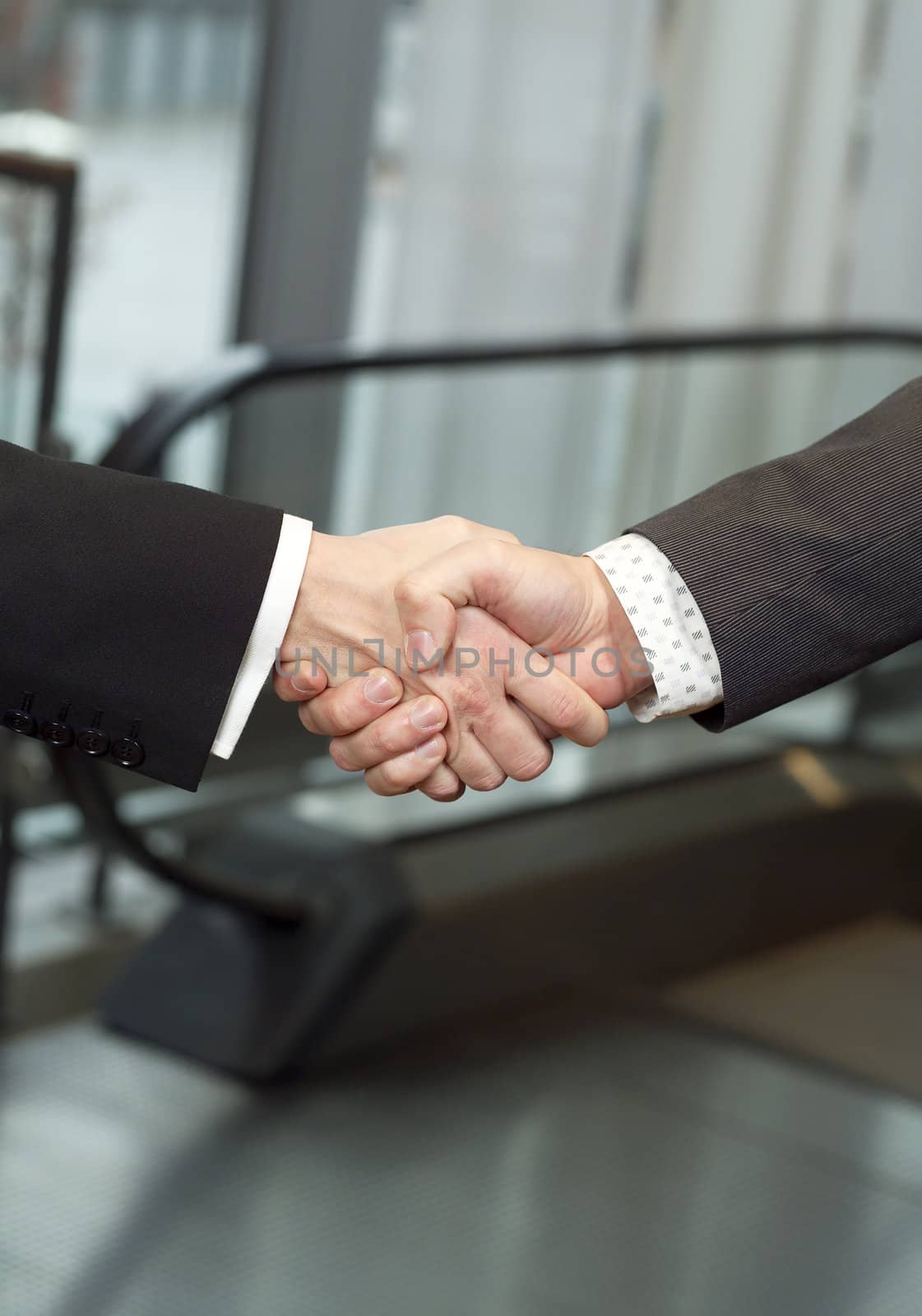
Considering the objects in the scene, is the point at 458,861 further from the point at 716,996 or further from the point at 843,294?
the point at 843,294

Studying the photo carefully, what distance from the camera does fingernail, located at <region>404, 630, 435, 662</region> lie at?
141 centimetres

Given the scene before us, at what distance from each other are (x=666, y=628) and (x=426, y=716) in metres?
0.23

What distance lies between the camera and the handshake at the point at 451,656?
142 cm

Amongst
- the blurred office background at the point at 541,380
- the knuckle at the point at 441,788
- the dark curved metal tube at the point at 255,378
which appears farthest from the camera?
the blurred office background at the point at 541,380

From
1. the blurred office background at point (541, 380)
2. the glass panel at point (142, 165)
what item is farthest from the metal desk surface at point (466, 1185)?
the glass panel at point (142, 165)

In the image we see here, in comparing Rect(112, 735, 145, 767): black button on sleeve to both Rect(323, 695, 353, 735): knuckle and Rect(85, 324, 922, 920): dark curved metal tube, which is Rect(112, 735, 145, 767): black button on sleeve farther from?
Rect(85, 324, 922, 920): dark curved metal tube

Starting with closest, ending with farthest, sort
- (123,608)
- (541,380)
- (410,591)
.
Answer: (123,608), (410,591), (541,380)

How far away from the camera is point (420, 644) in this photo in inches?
55.6

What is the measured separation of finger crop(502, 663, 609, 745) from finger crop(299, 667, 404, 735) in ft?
0.37

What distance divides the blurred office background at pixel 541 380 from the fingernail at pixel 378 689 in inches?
36.8

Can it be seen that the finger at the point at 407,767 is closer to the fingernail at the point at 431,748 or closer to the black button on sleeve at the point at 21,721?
the fingernail at the point at 431,748

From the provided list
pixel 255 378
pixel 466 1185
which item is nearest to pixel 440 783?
pixel 466 1185

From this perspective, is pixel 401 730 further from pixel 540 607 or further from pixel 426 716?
pixel 540 607

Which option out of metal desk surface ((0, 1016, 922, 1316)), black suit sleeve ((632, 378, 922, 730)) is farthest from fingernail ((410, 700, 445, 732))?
metal desk surface ((0, 1016, 922, 1316))
